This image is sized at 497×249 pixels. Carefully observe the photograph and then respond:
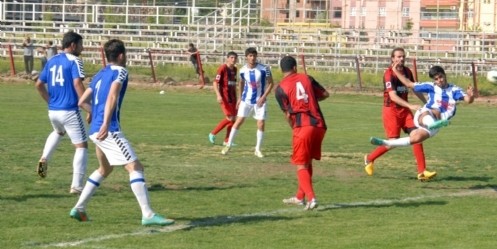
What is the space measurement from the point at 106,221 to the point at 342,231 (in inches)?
97.4

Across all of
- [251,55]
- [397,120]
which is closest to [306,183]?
[397,120]

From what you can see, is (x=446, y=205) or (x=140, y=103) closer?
(x=446, y=205)

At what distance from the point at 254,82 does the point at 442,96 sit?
5.66 metres

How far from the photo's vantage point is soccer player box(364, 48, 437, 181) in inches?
629

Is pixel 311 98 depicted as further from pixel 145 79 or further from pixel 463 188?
pixel 145 79

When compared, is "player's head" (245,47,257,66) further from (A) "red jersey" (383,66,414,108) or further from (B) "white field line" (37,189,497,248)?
(B) "white field line" (37,189,497,248)

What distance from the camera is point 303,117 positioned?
12773 mm

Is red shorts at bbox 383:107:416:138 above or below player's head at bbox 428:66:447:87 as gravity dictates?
below

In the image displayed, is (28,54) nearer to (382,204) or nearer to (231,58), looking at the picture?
(231,58)

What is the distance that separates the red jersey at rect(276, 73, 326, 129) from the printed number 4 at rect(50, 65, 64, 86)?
2.85 m

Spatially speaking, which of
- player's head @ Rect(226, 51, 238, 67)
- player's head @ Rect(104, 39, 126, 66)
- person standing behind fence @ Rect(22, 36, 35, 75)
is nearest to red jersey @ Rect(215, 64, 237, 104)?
player's head @ Rect(226, 51, 238, 67)

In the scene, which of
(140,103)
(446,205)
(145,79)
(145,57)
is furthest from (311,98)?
(145,57)

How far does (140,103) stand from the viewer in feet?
112

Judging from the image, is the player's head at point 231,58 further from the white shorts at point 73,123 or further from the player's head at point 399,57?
the white shorts at point 73,123
